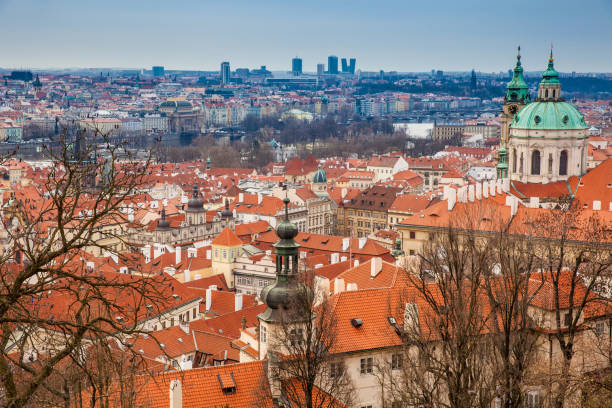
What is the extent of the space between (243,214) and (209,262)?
24502 millimetres

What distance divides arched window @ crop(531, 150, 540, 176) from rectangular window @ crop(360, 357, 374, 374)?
44.7m

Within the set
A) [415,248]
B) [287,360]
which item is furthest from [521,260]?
[415,248]

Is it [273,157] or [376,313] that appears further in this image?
[273,157]

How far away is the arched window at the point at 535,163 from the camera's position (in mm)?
65312

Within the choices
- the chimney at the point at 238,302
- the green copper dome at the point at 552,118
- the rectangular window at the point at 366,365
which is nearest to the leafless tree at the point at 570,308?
the rectangular window at the point at 366,365

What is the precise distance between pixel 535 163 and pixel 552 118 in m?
3.79

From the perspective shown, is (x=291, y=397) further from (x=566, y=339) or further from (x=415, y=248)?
(x=415, y=248)

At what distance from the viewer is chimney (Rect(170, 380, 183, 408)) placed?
20438 millimetres

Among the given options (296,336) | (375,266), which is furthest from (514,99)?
(296,336)

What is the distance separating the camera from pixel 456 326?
2050 cm

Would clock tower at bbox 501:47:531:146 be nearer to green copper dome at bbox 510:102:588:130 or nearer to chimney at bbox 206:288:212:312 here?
green copper dome at bbox 510:102:588:130

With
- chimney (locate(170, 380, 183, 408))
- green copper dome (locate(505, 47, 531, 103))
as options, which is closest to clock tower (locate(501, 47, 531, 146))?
green copper dome (locate(505, 47, 531, 103))

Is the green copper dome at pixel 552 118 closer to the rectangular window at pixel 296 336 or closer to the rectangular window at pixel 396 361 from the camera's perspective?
the rectangular window at pixel 396 361

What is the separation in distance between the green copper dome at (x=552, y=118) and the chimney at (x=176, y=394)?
50364 mm
